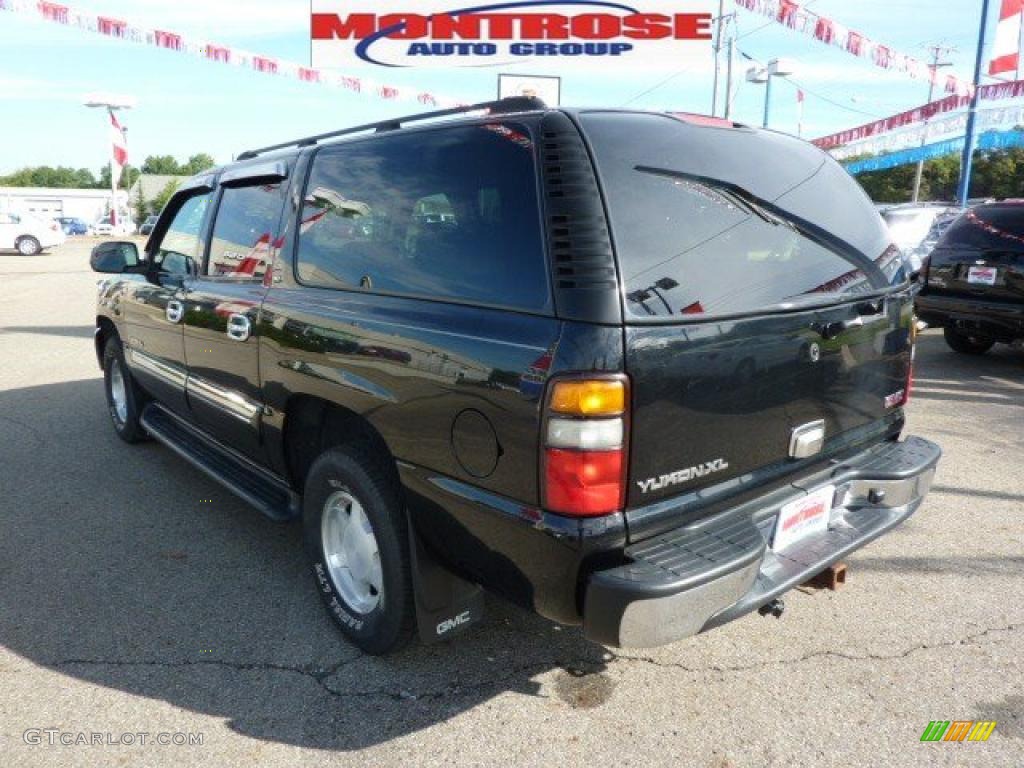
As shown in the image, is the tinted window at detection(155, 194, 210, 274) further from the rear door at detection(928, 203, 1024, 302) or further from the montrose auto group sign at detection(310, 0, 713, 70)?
the montrose auto group sign at detection(310, 0, 713, 70)

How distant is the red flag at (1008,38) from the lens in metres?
14.3

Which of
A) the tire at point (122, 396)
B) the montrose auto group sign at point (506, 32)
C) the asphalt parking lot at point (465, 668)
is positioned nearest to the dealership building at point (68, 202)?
the montrose auto group sign at point (506, 32)

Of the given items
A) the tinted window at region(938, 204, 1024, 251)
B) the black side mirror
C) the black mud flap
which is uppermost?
the tinted window at region(938, 204, 1024, 251)

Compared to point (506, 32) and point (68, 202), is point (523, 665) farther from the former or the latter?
point (68, 202)

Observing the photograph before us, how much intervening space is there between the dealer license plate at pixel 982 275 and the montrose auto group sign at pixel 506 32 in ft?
26.0

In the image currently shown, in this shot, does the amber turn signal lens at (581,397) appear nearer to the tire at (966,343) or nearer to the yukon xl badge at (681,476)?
the yukon xl badge at (681,476)

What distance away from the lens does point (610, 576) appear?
6.51 ft

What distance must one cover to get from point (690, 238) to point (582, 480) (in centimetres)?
80

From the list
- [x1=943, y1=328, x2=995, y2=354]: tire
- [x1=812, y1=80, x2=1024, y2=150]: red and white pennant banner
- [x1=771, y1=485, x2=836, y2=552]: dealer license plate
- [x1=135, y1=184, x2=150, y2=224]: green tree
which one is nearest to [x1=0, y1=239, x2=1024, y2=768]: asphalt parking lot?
[x1=771, y1=485, x2=836, y2=552]: dealer license plate

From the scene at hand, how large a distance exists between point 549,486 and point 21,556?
3.02 metres

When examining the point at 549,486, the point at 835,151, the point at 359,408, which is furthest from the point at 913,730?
the point at 835,151

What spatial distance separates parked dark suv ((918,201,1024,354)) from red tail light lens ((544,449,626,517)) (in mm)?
6768

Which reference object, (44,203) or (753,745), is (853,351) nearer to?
(753,745)

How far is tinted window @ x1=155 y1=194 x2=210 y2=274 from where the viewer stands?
4.01 m
